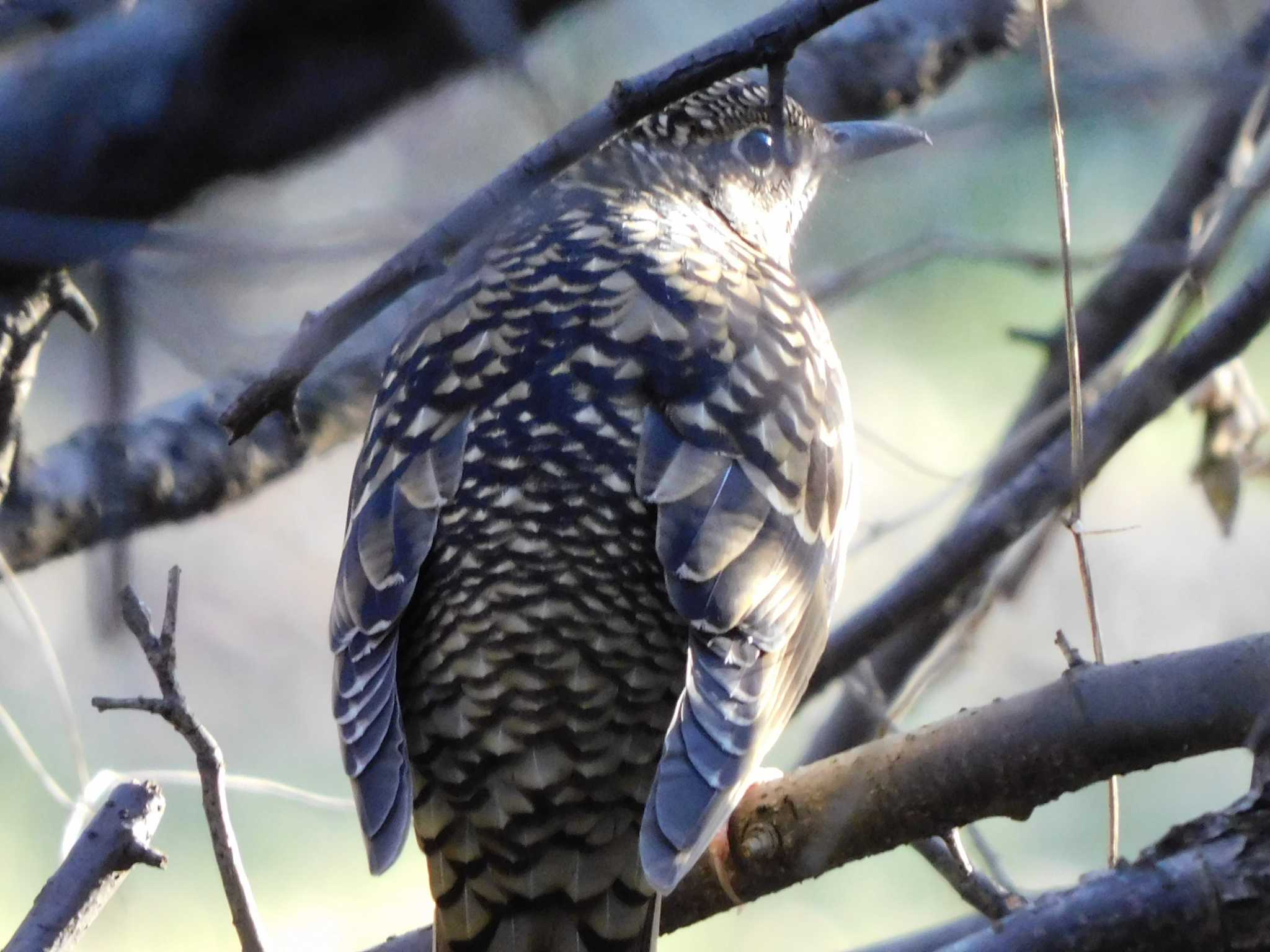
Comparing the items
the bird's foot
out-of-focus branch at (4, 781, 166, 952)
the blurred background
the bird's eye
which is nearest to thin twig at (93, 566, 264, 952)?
out-of-focus branch at (4, 781, 166, 952)

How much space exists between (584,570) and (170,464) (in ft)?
4.75

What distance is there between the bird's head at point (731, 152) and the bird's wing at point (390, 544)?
773mm

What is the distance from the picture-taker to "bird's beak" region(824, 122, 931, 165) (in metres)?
3.55

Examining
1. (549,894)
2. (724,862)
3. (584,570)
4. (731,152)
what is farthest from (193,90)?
(731,152)

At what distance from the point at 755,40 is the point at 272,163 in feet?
2.51

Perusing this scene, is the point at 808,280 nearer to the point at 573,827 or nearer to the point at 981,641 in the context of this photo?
the point at 981,641

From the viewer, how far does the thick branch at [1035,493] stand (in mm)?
2686

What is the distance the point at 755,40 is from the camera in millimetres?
1969

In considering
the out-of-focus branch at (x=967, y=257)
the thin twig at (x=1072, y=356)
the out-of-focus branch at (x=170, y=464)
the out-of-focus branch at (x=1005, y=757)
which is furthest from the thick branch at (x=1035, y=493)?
the out-of-focus branch at (x=170, y=464)

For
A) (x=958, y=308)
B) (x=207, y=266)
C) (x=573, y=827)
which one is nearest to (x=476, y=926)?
(x=573, y=827)

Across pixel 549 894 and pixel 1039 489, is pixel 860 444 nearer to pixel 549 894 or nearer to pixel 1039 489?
pixel 1039 489

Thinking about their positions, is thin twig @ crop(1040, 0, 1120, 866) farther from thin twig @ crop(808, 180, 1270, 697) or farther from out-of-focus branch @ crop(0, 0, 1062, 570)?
out-of-focus branch @ crop(0, 0, 1062, 570)

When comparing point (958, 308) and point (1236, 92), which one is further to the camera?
point (958, 308)

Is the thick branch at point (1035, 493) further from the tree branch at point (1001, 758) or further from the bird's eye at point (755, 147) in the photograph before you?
the bird's eye at point (755, 147)
